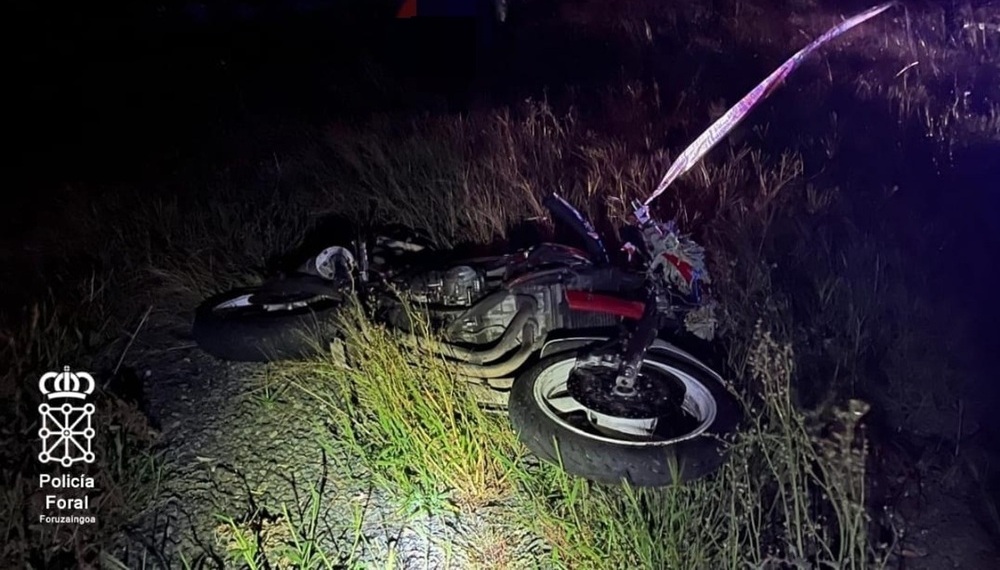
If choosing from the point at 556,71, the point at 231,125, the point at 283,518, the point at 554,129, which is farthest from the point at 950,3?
the point at 283,518

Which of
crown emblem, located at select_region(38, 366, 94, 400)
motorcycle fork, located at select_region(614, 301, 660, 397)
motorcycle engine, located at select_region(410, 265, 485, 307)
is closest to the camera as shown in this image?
motorcycle fork, located at select_region(614, 301, 660, 397)

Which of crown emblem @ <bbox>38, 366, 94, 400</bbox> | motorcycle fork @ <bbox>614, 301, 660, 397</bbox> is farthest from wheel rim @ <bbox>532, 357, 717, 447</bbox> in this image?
crown emblem @ <bbox>38, 366, 94, 400</bbox>

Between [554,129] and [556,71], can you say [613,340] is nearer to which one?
[554,129]

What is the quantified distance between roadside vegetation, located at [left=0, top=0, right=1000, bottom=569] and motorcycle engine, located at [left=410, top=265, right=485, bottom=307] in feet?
1.51

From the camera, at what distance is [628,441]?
2.83 meters

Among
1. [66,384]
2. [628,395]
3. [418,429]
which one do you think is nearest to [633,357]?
[628,395]

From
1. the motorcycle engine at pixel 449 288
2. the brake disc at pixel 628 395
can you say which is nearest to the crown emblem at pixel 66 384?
the motorcycle engine at pixel 449 288

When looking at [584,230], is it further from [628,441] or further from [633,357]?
[628,441]

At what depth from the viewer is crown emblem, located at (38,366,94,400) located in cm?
331

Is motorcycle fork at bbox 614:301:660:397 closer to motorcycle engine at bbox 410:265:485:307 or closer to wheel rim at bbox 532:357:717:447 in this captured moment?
wheel rim at bbox 532:357:717:447

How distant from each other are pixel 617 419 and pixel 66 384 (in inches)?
92.6

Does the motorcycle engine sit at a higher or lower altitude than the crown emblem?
higher

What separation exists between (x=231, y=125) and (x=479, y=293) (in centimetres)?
560

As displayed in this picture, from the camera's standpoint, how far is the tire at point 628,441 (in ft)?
8.87
